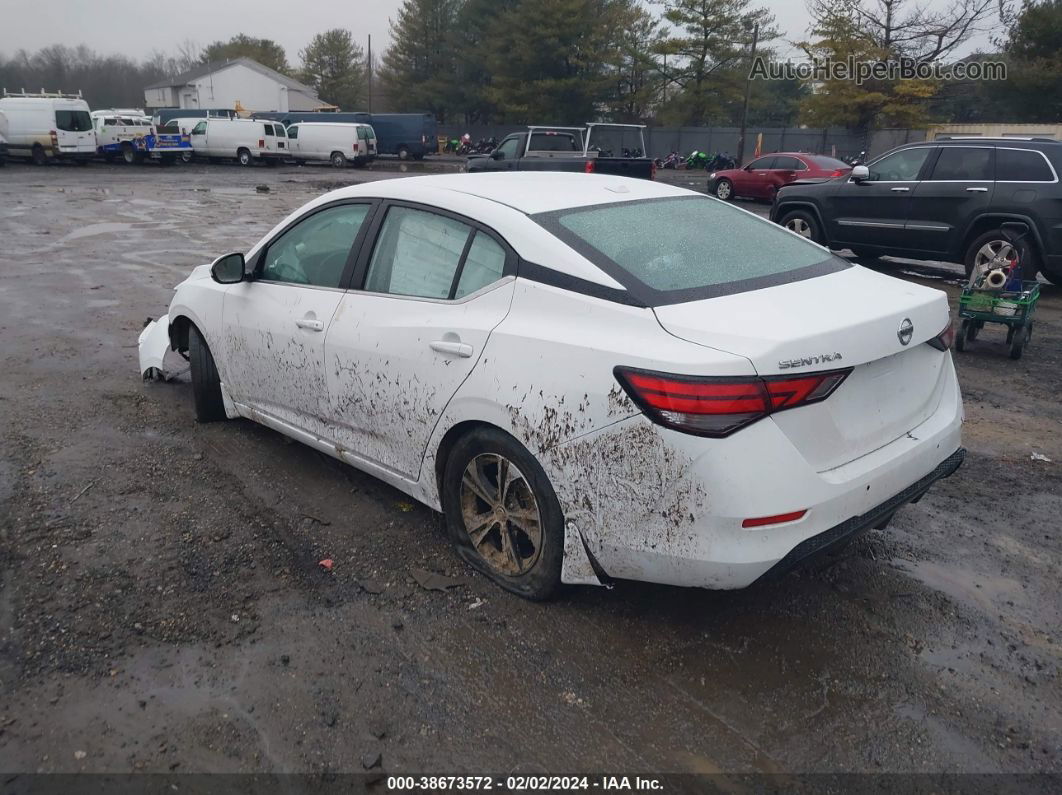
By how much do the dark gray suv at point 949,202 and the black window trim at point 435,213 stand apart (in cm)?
756

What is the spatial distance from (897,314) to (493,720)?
2.00 m

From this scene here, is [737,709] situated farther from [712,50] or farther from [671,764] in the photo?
[712,50]

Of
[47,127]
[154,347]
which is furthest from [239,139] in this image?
[154,347]

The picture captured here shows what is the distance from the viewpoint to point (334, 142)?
37.5 meters

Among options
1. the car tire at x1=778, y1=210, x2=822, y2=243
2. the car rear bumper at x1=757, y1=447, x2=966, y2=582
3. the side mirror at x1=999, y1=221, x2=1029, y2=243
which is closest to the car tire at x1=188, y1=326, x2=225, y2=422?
the car rear bumper at x1=757, y1=447, x2=966, y2=582

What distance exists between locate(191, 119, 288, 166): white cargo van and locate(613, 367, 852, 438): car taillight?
3826cm

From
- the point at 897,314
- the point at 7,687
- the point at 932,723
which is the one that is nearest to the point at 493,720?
the point at 932,723

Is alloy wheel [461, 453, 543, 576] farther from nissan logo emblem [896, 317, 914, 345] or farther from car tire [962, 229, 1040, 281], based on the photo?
car tire [962, 229, 1040, 281]

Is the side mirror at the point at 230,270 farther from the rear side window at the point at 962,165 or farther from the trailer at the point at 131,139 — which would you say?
the trailer at the point at 131,139

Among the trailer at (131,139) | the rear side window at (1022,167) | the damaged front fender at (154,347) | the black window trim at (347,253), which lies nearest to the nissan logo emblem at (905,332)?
the black window trim at (347,253)

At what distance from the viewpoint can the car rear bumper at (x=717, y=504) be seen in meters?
2.62

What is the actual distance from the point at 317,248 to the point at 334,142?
35.8 m

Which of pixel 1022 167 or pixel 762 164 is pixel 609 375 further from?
pixel 762 164

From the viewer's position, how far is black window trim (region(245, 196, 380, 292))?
3.95 metres
